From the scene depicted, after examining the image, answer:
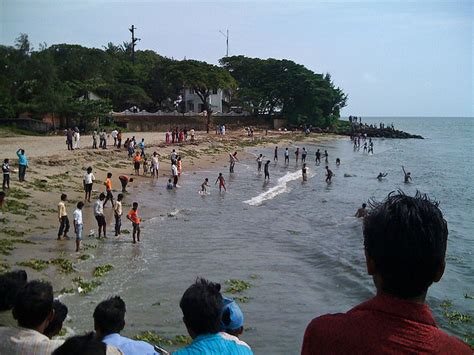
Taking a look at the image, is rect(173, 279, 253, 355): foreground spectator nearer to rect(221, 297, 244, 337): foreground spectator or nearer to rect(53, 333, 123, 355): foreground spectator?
rect(221, 297, 244, 337): foreground spectator

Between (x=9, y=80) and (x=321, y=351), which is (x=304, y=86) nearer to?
(x=9, y=80)

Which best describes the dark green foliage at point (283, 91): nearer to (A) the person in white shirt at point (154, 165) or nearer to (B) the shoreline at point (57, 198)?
(B) the shoreline at point (57, 198)

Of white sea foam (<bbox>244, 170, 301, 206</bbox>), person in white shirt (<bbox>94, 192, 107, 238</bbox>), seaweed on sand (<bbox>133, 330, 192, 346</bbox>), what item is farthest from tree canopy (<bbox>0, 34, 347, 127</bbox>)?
seaweed on sand (<bbox>133, 330, 192, 346</bbox>)

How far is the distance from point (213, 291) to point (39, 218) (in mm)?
15715

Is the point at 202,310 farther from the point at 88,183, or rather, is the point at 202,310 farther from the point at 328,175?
the point at 328,175

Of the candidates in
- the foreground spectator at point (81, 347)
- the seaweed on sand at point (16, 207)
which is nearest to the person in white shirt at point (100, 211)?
the seaweed on sand at point (16, 207)

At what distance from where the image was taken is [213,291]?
3592 mm

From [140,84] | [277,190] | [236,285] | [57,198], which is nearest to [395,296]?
[236,285]

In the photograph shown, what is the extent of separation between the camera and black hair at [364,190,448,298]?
2.12 metres

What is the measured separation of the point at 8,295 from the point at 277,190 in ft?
90.3

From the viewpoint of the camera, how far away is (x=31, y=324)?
152 inches

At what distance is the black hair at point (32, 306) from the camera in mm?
3848

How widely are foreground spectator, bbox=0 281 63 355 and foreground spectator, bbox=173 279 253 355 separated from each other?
101 cm

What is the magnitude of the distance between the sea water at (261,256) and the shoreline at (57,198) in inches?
31.7
